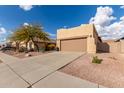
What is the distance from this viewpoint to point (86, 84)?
3.97 m

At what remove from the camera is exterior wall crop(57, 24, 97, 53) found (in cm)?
1373

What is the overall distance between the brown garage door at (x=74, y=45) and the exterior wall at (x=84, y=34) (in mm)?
648

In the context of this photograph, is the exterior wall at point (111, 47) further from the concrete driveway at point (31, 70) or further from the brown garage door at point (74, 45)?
the concrete driveway at point (31, 70)

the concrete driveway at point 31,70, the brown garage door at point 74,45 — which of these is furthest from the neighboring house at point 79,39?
the concrete driveway at point 31,70

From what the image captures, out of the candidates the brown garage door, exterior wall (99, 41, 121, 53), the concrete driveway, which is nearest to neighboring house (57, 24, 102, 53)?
the brown garage door

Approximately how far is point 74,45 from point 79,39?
4.16 ft

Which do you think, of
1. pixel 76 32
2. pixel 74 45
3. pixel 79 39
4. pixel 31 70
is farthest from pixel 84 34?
pixel 31 70

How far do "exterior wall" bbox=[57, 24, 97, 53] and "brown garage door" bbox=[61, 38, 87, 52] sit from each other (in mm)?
648

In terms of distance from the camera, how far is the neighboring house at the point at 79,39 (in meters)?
13.9

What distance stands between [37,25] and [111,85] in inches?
596
